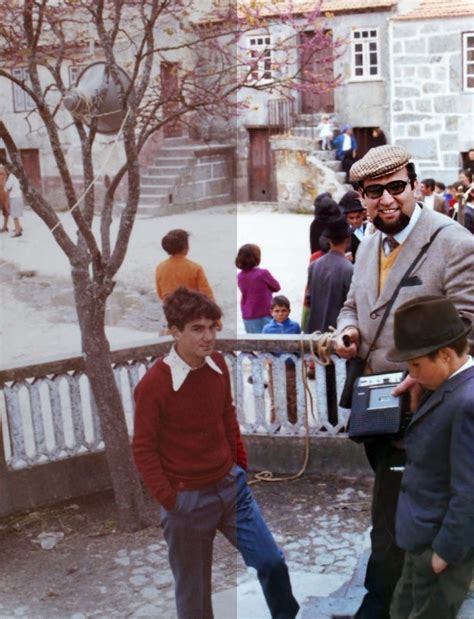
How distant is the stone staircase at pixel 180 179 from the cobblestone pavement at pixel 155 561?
16.4m

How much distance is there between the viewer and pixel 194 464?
14.7 feet

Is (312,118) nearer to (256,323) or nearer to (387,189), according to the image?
(256,323)

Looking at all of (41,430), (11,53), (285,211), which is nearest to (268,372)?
(41,430)

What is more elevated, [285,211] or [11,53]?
[11,53]

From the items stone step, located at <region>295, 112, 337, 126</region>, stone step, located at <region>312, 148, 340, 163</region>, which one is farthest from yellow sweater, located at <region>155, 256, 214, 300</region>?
stone step, located at <region>295, 112, 337, 126</region>

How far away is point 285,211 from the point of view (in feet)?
83.8

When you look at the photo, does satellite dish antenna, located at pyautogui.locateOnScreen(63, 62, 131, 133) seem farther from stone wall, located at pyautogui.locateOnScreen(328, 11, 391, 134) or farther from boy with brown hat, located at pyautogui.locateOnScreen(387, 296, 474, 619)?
stone wall, located at pyautogui.locateOnScreen(328, 11, 391, 134)

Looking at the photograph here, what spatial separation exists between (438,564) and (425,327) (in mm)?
737

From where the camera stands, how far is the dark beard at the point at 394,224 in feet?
13.5

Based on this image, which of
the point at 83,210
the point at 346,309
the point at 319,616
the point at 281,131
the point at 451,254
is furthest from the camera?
the point at 281,131

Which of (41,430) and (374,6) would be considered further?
(374,6)

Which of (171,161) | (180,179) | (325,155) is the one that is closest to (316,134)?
(325,155)

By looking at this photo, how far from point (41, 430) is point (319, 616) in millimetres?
2620

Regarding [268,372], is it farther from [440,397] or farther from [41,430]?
[440,397]
